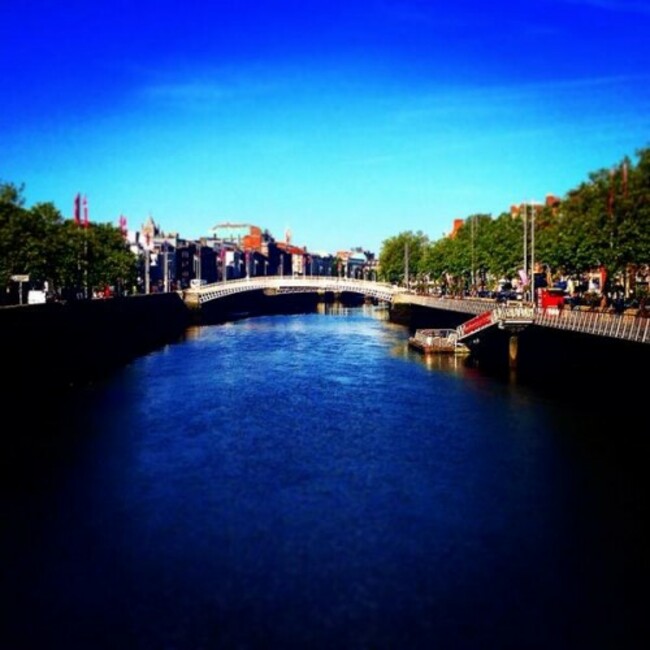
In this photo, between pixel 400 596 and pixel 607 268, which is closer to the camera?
pixel 400 596

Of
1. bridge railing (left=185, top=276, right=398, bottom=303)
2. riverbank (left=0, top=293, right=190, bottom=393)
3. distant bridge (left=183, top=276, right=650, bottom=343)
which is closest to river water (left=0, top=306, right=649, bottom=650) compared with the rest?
distant bridge (left=183, top=276, right=650, bottom=343)

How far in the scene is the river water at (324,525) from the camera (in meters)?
Result: 15.7

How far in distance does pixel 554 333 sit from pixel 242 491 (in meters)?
30.1

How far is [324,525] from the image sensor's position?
2105cm

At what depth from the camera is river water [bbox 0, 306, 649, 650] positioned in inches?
618

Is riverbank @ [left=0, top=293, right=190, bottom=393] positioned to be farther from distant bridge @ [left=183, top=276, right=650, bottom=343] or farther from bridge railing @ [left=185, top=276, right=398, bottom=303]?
distant bridge @ [left=183, top=276, right=650, bottom=343]

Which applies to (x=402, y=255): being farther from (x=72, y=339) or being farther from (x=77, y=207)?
(x=72, y=339)

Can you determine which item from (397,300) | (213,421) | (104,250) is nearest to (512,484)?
(213,421)

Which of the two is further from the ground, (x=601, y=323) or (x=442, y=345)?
(x=601, y=323)

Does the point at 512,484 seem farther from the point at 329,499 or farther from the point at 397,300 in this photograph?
the point at 397,300

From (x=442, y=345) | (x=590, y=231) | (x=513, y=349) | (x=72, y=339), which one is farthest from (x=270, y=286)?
(x=513, y=349)

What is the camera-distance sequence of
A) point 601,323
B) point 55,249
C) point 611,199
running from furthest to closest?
point 55,249, point 611,199, point 601,323

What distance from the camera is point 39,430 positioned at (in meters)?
32.8

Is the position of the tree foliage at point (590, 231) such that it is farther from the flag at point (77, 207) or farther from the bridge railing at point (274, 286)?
the flag at point (77, 207)
